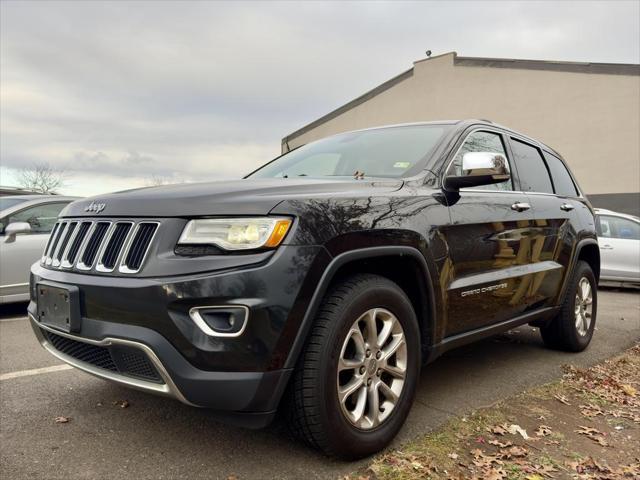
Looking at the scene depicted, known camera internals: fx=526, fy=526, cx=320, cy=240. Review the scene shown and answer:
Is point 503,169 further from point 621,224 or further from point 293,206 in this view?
point 621,224

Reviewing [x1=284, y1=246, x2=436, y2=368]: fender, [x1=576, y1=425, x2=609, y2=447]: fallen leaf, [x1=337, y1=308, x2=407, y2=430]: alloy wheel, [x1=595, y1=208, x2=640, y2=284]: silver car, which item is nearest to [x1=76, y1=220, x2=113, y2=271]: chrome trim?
[x1=284, y1=246, x2=436, y2=368]: fender

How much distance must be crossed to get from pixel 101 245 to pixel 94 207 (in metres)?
0.27

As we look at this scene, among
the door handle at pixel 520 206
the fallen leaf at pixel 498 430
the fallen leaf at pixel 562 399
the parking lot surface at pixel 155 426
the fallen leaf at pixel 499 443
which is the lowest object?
the fallen leaf at pixel 562 399

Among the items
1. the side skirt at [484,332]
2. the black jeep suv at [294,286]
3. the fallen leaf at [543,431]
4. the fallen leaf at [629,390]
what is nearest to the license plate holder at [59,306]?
the black jeep suv at [294,286]

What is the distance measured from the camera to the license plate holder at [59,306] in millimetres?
2342

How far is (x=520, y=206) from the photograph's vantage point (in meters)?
3.66

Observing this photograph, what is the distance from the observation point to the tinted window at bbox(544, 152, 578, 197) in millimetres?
4598

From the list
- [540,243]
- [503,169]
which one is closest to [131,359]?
[503,169]

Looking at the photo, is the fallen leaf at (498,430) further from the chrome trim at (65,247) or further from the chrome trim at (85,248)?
the chrome trim at (65,247)

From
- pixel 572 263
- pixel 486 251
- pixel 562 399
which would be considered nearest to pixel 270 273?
pixel 486 251

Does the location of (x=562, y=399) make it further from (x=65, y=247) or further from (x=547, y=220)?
(x=65, y=247)

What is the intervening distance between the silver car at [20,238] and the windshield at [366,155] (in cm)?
358

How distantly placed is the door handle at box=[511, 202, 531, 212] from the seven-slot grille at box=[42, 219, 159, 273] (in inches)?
96.2

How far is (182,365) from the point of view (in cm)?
208
